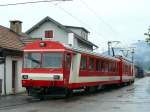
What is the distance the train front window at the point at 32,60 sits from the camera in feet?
73.4

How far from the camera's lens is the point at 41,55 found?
22.4 metres

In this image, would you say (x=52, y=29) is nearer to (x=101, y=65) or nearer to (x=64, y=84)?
(x=101, y=65)

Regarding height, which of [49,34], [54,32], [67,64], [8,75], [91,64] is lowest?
[8,75]

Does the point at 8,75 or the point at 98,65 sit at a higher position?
the point at 98,65

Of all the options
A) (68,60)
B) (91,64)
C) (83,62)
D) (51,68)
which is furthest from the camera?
(91,64)

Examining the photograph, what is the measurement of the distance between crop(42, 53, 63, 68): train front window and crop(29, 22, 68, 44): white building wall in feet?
112

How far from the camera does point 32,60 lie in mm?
22594

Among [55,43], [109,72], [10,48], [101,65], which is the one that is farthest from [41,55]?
[109,72]

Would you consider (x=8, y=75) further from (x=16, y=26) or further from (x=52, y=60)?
(x=16, y=26)

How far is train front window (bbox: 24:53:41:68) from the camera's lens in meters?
22.4

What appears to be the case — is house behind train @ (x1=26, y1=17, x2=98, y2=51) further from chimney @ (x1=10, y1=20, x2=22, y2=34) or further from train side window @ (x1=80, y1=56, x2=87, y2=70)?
train side window @ (x1=80, y1=56, x2=87, y2=70)

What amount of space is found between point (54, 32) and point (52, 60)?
117 ft

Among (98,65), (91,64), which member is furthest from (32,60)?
(98,65)

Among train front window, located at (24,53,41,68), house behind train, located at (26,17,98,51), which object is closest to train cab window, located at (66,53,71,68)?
train front window, located at (24,53,41,68)
